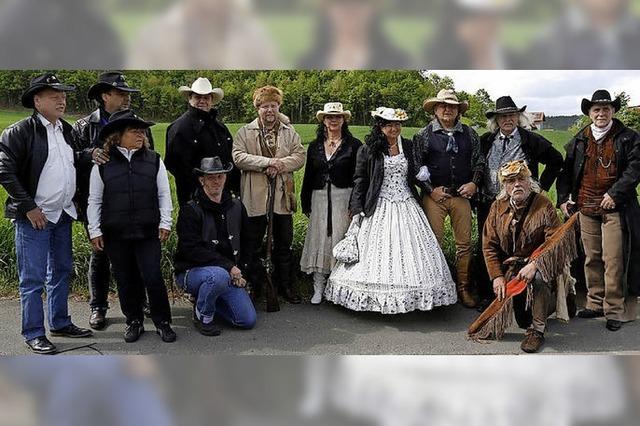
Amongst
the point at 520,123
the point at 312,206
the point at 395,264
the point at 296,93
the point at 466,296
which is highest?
the point at 296,93

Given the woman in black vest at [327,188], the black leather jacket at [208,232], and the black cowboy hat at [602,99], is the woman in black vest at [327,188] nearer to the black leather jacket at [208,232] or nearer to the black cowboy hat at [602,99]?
the black leather jacket at [208,232]

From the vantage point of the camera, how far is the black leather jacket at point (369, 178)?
18.1 ft

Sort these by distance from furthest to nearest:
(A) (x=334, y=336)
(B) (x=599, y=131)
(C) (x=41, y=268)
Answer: (B) (x=599, y=131), (A) (x=334, y=336), (C) (x=41, y=268)

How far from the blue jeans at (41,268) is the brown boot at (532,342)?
131 inches

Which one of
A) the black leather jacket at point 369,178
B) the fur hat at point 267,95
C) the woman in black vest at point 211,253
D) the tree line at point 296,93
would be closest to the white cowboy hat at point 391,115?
the black leather jacket at point 369,178

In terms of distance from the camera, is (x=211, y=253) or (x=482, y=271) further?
(x=482, y=271)

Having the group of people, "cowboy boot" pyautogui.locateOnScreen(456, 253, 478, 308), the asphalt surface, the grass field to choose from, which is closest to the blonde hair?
the group of people

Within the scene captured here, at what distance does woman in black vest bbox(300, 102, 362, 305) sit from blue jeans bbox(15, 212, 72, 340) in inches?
76.2

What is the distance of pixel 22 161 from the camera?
4.51 metres

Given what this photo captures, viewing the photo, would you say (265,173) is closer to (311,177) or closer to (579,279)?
(311,177)

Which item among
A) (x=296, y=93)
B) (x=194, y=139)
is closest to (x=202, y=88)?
(x=194, y=139)

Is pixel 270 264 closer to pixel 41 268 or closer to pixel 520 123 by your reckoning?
pixel 41 268

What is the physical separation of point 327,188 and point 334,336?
1.30 m
